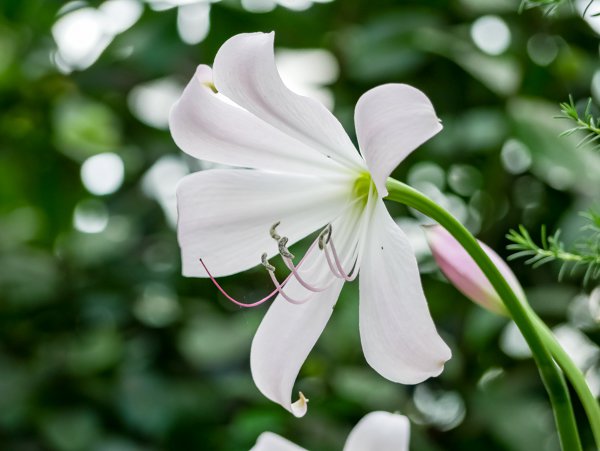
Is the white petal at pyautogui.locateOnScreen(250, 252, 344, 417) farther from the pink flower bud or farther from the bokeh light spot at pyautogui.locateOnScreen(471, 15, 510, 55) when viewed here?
the bokeh light spot at pyautogui.locateOnScreen(471, 15, 510, 55)

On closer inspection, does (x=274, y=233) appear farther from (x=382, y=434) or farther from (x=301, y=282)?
(x=382, y=434)

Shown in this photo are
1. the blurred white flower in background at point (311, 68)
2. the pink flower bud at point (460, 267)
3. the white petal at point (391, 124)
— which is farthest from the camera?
the blurred white flower in background at point (311, 68)

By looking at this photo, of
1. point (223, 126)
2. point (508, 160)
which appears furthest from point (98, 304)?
point (223, 126)

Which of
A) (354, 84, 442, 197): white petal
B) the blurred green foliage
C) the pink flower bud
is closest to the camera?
(354, 84, 442, 197): white petal

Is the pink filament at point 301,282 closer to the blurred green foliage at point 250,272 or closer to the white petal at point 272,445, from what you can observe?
the white petal at point 272,445

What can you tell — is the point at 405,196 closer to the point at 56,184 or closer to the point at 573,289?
the point at 573,289

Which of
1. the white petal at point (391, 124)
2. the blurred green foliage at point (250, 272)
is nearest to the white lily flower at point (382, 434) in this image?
the white petal at point (391, 124)

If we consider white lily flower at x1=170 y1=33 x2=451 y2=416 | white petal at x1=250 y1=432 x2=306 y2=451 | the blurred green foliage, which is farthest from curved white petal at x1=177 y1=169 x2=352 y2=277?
the blurred green foliage

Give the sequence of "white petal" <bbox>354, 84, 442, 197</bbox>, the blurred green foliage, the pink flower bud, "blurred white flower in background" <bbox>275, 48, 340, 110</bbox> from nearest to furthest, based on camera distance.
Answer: "white petal" <bbox>354, 84, 442, 197</bbox> → the pink flower bud → the blurred green foliage → "blurred white flower in background" <bbox>275, 48, 340, 110</bbox>
